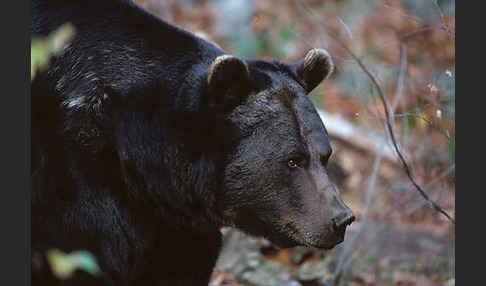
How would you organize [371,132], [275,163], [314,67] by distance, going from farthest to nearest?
1. [371,132]
2. [314,67]
3. [275,163]

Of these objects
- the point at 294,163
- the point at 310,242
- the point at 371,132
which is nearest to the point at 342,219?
the point at 310,242

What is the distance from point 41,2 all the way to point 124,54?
2.47 feet

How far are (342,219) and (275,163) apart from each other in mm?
581

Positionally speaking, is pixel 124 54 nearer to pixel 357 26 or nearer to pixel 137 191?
pixel 137 191

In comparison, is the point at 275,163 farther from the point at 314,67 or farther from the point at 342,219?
the point at 314,67

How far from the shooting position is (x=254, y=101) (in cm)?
448

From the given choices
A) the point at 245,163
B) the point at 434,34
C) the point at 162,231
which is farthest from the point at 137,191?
the point at 434,34

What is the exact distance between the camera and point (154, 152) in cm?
443

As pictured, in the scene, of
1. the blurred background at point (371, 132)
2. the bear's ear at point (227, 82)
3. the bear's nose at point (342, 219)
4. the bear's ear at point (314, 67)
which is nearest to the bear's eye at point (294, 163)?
the bear's nose at point (342, 219)

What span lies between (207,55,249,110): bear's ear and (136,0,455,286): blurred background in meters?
1.58

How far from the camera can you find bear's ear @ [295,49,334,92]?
15.9 ft

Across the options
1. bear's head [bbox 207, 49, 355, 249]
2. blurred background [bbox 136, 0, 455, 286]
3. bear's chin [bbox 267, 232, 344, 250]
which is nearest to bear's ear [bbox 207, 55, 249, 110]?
bear's head [bbox 207, 49, 355, 249]

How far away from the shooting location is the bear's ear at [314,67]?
4.85 metres

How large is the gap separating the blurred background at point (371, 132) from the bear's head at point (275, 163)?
126cm
